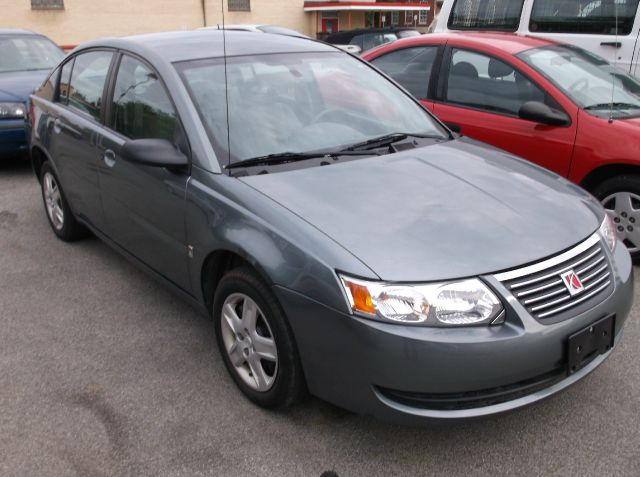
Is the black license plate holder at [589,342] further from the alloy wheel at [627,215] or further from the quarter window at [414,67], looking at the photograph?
the quarter window at [414,67]

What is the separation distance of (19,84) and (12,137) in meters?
0.73

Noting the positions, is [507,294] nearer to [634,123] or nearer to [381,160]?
[381,160]

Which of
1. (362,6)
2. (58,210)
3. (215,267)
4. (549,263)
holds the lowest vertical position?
(58,210)

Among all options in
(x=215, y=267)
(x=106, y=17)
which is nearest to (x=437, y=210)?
(x=215, y=267)

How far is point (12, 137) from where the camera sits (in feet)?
22.1

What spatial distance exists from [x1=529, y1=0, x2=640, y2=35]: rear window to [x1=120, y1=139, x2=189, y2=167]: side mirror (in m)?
5.13

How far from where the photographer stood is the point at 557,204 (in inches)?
113

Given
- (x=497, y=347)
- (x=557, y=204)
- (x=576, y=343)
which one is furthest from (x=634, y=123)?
(x=497, y=347)

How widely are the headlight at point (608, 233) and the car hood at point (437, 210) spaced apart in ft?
0.13

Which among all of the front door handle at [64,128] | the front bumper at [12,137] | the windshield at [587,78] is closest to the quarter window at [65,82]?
the front door handle at [64,128]

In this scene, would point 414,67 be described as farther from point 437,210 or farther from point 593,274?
point 593,274

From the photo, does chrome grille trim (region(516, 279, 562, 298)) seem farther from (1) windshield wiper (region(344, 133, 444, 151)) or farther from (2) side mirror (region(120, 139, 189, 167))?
(2) side mirror (region(120, 139, 189, 167))

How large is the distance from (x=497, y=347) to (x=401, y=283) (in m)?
0.40

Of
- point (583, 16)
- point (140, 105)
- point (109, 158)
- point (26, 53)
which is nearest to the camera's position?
point (140, 105)
